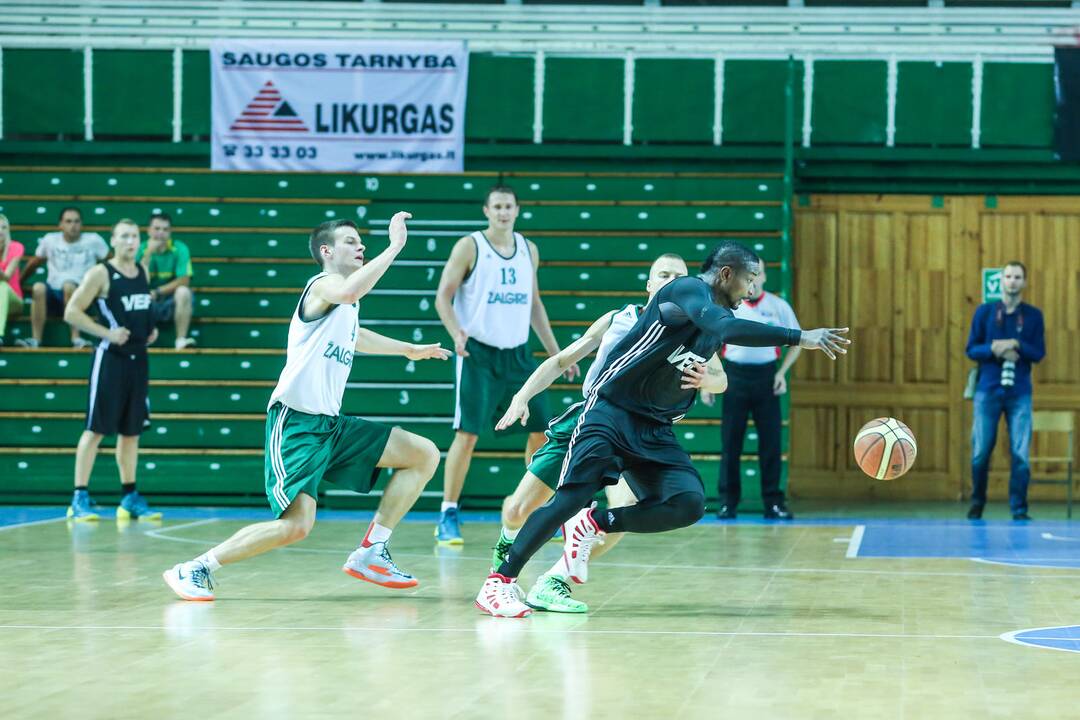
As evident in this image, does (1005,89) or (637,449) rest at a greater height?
(1005,89)

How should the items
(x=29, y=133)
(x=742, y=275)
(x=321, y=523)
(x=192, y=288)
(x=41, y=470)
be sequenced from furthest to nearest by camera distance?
(x=29, y=133), (x=192, y=288), (x=41, y=470), (x=321, y=523), (x=742, y=275)

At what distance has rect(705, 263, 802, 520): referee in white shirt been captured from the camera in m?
11.3

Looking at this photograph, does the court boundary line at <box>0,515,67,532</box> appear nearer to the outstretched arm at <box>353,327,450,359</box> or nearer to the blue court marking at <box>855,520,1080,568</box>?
the outstretched arm at <box>353,327,450,359</box>

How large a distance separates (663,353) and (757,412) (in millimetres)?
5903

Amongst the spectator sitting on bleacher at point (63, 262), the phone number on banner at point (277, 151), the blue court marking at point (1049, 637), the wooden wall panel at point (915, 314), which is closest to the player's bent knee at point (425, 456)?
the blue court marking at point (1049, 637)

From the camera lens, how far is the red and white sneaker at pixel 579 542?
19.5 feet

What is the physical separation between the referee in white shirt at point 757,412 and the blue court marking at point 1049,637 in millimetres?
5854

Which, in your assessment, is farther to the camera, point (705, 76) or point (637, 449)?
point (705, 76)

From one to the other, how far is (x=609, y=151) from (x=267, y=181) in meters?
3.39

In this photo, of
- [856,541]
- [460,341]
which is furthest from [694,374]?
[856,541]

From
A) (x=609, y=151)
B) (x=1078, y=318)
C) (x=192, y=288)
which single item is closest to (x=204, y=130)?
(x=192, y=288)

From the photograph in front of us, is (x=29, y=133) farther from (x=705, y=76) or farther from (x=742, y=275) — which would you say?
(x=742, y=275)

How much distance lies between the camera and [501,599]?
5695mm

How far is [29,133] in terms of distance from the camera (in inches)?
559
